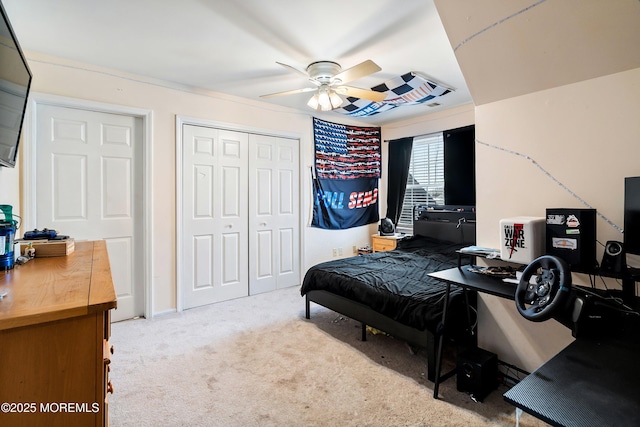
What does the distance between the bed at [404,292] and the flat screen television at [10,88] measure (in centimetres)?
230

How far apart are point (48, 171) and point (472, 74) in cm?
343

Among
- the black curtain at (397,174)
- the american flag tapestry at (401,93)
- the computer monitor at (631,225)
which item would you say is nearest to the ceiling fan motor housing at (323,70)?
the american flag tapestry at (401,93)

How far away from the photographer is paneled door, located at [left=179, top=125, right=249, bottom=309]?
3443mm

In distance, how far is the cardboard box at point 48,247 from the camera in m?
1.56

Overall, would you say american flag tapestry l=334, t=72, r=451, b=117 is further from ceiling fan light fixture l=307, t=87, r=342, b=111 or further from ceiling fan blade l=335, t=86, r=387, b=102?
ceiling fan light fixture l=307, t=87, r=342, b=111

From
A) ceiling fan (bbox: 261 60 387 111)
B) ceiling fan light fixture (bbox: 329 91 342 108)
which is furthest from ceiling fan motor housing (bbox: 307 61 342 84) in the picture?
ceiling fan light fixture (bbox: 329 91 342 108)

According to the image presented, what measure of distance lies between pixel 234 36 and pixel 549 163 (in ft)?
7.50

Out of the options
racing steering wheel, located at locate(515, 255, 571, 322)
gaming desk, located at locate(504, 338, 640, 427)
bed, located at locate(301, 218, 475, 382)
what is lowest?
bed, located at locate(301, 218, 475, 382)

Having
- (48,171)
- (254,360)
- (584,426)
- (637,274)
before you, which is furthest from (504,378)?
(48,171)

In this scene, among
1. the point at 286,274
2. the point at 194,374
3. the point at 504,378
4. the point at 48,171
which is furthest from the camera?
the point at 286,274

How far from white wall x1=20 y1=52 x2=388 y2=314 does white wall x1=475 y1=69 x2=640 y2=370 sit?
257cm

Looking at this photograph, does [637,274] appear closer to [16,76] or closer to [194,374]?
[194,374]

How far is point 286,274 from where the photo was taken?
167 inches

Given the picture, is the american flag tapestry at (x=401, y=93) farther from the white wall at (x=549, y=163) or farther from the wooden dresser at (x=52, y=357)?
the wooden dresser at (x=52, y=357)
